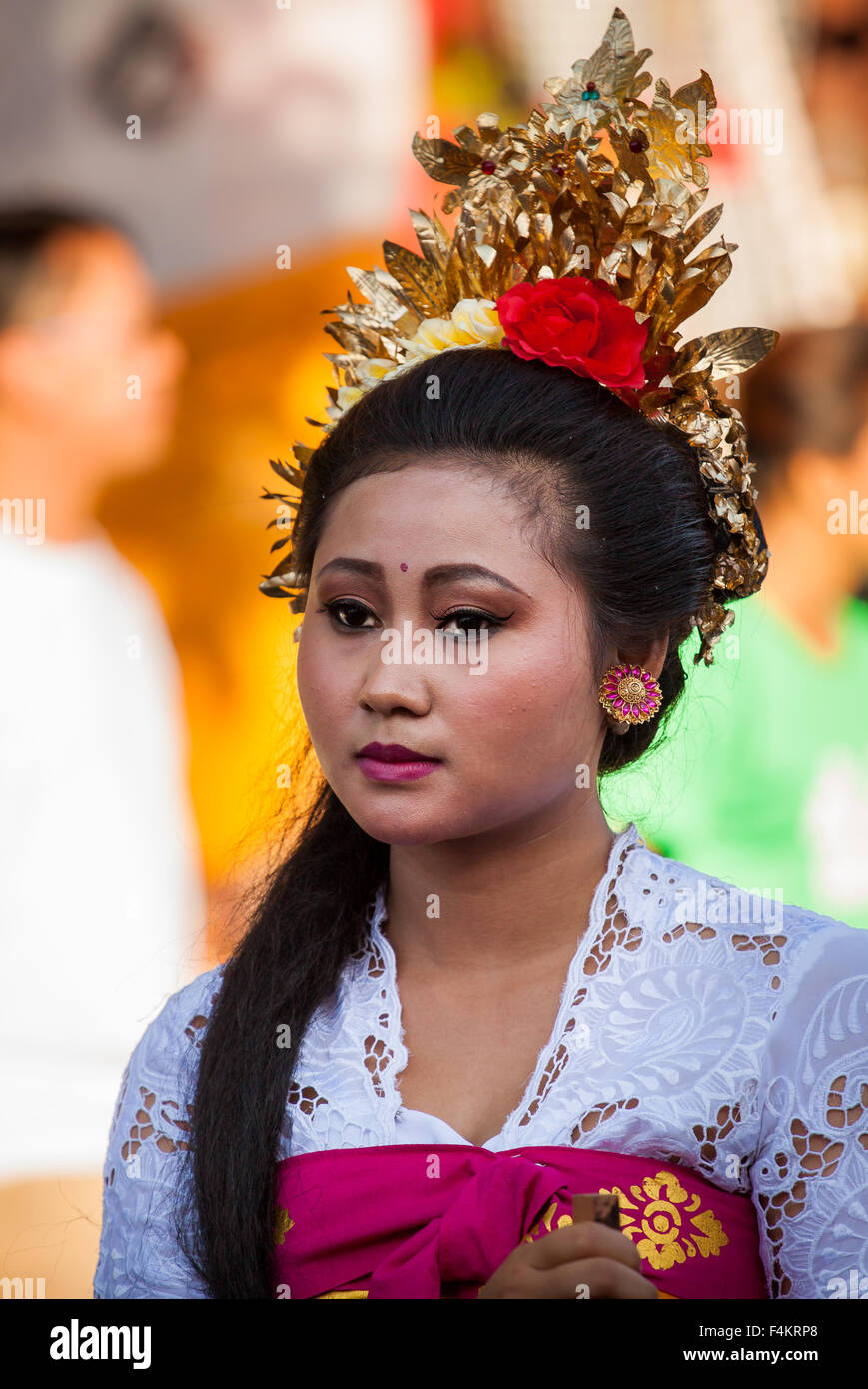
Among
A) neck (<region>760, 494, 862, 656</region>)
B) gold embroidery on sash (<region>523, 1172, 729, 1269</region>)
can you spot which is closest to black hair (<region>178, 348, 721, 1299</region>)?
gold embroidery on sash (<region>523, 1172, 729, 1269</region>)

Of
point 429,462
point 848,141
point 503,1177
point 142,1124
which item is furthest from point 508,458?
point 848,141

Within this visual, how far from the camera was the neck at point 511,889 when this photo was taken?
1.64 metres

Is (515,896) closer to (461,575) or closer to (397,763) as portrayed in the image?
(397,763)

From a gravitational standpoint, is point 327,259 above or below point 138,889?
above

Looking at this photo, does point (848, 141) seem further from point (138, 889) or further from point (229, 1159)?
point (229, 1159)

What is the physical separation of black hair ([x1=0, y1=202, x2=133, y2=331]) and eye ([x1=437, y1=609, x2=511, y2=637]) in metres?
2.23

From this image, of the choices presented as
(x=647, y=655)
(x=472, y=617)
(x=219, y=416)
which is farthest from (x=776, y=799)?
(x=472, y=617)

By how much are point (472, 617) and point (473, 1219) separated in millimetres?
585

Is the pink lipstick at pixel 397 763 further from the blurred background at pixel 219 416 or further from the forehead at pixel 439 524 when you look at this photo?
the blurred background at pixel 219 416

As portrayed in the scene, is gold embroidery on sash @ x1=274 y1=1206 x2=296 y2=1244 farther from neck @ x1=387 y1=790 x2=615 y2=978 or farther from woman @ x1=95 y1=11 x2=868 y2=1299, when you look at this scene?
neck @ x1=387 y1=790 x2=615 y2=978

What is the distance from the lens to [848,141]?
3.33 meters

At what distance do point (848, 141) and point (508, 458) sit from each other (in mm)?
2135

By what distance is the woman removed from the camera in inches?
58.4

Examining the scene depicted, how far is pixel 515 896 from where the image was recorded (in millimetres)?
1644
